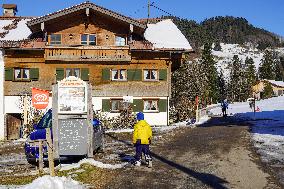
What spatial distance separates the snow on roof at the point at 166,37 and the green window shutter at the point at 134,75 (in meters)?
2.47

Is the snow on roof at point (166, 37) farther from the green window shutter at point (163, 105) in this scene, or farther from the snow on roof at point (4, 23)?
the snow on roof at point (4, 23)

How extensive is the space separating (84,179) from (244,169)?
4.62 m

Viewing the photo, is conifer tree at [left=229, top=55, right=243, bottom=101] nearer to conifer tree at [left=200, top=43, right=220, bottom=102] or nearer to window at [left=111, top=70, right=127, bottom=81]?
conifer tree at [left=200, top=43, right=220, bottom=102]

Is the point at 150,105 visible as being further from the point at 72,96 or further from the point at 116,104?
the point at 72,96

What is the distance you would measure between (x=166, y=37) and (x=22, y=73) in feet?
38.7

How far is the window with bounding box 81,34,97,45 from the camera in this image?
32.4m

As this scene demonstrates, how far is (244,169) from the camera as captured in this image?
1205 centimetres

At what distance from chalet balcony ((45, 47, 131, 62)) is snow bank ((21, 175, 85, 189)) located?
22.3 m

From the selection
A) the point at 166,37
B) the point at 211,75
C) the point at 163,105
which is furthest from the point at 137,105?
the point at 211,75

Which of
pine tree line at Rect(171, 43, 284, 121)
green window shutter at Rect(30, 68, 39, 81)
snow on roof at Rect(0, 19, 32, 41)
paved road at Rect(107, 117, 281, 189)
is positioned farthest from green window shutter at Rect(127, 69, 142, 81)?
paved road at Rect(107, 117, 281, 189)

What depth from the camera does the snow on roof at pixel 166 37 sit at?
32.6 metres

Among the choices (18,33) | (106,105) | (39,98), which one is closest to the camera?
(39,98)

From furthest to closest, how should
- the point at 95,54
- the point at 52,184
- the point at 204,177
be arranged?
the point at 95,54 < the point at 204,177 < the point at 52,184

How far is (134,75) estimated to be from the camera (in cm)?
3259
